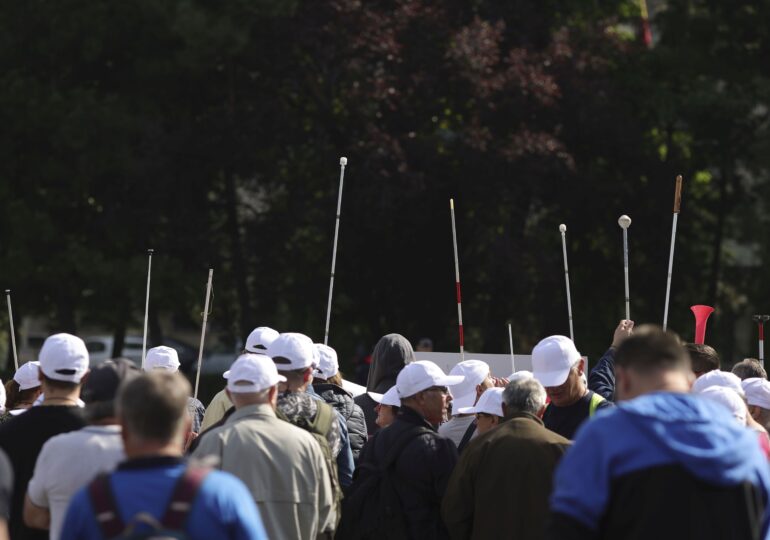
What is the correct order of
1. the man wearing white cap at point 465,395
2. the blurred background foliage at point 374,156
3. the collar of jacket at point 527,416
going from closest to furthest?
the collar of jacket at point 527,416 → the man wearing white cap at point 465,395 → the blurred background foliage at point 374,156

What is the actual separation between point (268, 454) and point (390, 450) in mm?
924

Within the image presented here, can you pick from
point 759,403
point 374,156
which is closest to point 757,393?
point 759,403

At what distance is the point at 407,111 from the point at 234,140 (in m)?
2.81

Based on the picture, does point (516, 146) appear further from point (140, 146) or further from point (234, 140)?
point (140, 146)

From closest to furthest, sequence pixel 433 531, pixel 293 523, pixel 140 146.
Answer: pixel 293 523 < pixel 433 531 < pixel 140 146

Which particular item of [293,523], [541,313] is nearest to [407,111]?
[541,313]

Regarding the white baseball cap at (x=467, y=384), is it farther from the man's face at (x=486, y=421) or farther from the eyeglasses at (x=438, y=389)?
the eyeglasses at (x=438, y=389)

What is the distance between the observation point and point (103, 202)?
965 inches

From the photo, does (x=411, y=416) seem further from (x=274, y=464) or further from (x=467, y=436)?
(x=274, y=464)

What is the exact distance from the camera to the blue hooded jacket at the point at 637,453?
13.5 feet

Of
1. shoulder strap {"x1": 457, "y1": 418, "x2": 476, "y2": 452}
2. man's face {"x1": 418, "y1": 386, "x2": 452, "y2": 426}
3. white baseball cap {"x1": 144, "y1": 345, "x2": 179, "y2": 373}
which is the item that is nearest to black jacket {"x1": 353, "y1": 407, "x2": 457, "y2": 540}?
man's face {"x1": 418, "y1": 386, "x2": 452, "y2": 426}

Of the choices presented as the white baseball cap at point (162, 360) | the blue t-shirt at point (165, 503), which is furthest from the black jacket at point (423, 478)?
the blue t-shirt at point (165, 503)

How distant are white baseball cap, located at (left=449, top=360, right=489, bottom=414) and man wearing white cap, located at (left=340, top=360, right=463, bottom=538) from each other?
2.89ft

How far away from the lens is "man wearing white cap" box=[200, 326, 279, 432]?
792 cm
